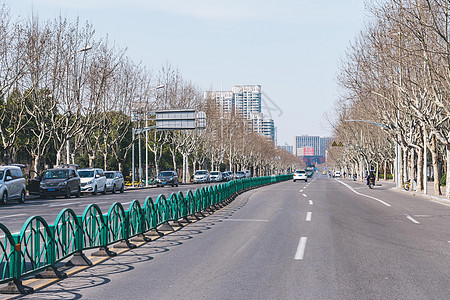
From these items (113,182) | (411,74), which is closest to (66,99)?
(113,182)

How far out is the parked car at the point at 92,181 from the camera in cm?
3659

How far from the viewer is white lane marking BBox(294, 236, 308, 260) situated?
1062 centimetres

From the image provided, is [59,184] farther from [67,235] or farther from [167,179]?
[67,235]

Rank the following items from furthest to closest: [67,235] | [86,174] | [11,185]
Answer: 1. [86,174]
2. [11,185]
3. [67,235]

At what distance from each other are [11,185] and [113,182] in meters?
14.0

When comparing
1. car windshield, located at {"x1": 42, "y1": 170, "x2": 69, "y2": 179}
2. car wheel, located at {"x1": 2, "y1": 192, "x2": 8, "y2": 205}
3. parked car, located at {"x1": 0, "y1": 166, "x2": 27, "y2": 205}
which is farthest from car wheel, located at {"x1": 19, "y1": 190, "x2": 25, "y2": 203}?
car windshield, located at {"x1": 42, "y1": 170, "x2": 69, "y2": 179}

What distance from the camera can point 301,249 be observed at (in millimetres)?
11609

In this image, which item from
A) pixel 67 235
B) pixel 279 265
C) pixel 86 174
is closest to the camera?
pixel 67 235

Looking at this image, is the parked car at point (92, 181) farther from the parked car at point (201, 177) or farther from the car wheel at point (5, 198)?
the parked car at point (201, 177)

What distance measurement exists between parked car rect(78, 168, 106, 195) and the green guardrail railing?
21922mm

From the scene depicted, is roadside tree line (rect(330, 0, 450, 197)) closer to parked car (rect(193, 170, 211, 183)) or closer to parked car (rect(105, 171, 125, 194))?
parked car (rect(105, 171, 125, 194))

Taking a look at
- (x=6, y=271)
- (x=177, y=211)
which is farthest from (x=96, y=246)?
(x=177, y=211)

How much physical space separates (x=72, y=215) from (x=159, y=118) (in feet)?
152

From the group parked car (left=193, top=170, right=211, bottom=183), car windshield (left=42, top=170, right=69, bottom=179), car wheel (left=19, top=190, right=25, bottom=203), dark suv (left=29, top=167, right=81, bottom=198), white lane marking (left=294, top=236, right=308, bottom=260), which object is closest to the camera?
white lane marking (left=294, top=236, right=308, bottom=260)
